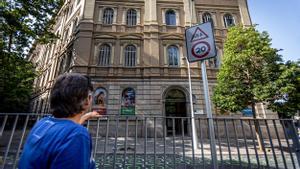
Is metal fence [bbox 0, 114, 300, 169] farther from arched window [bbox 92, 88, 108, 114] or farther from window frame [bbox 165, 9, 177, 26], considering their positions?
window frame [bbox 165, 9, 177, 26]

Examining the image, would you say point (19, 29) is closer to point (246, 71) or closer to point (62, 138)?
point (62, 138)

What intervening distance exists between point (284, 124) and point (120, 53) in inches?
540

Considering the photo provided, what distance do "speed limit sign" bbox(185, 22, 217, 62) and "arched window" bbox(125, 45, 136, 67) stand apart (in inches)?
477

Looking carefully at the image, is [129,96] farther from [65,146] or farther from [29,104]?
[29,104]

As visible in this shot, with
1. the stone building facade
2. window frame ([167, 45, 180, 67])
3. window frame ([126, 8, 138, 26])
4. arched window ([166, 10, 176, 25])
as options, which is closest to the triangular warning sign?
the stone building facade

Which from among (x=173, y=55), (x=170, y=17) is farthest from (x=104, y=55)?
(x=170, y=17)

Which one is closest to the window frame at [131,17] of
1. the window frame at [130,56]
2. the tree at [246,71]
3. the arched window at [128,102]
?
the window frame at [130,56]

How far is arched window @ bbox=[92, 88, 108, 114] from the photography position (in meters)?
13.6

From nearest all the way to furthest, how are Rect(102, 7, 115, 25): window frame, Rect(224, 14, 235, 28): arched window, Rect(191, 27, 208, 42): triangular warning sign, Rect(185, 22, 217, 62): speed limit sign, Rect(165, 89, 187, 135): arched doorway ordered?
Rect(185, 22, 217, 62): speed limit sign < Rect(191, 27, 208, 42): triangular warning sign < Rect(165, 89, 187, 135): arched doorway < Rect(102, 7, 115, 25): window frame < Rect(224, 14, 235, 28): arched window

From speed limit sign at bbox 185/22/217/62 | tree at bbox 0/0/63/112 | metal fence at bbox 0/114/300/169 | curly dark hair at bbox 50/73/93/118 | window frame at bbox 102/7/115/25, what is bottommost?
metal fence at bbox 0/114/300/169

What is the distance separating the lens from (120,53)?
1548 centimetres

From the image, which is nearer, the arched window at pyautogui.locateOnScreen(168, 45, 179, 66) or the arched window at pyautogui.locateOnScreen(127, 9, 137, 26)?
the arched window at pyautogui.locateOnScreen(168, 45, 179, 66)

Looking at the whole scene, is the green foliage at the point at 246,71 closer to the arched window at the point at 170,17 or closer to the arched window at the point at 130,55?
the arched window at the point at 170,17

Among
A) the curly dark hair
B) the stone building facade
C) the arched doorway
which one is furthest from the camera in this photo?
the arched doorway
